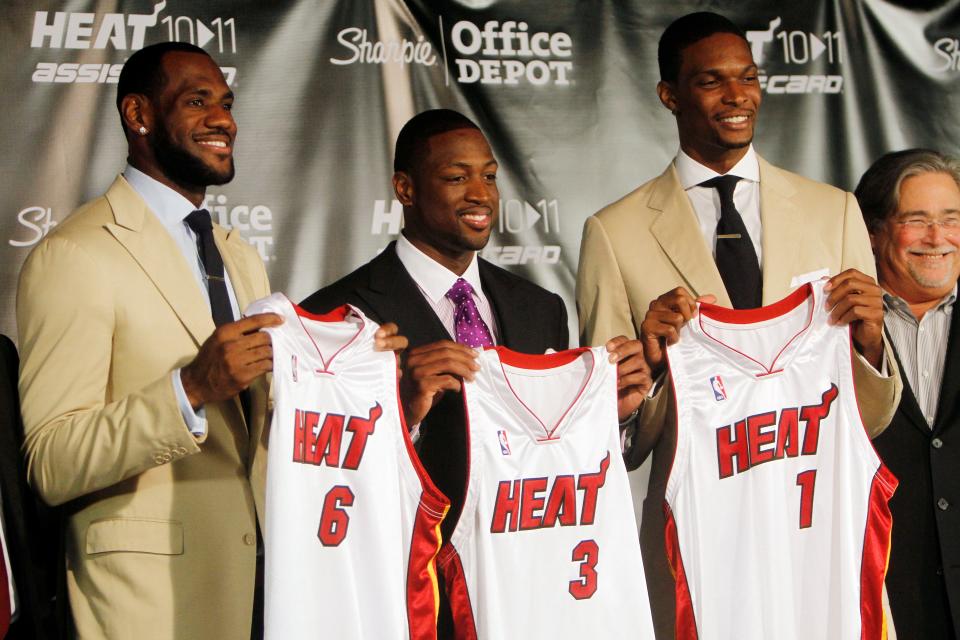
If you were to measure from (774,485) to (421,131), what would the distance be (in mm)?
1242

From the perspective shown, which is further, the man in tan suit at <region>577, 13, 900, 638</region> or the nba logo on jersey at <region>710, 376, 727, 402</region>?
the man in tan suit at <region>577, 13, 900, 638</region>

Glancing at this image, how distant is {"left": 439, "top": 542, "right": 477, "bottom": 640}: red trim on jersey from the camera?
251 cm

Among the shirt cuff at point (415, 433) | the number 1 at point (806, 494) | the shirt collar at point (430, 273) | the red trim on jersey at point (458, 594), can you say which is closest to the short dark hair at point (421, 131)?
the shirt collar at point (430, 273)

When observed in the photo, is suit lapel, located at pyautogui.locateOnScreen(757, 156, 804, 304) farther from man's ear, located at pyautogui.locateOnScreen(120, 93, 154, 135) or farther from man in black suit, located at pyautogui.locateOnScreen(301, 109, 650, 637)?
man's ear, located at pyautogui.locateOnScreen(120, 93, 154, 135)

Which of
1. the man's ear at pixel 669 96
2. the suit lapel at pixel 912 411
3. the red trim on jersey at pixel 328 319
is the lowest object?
the suit lapel at pixel 912 411

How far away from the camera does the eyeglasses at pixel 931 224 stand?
10.9ft

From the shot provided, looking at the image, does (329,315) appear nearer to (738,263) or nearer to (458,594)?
(458,594)

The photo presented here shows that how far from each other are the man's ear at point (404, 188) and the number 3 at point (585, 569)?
0.99 m

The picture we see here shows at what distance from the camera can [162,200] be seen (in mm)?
2646

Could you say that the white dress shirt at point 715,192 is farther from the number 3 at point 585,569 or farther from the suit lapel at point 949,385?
the number 3 at point 585,569

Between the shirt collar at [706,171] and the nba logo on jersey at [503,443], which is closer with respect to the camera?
the nba logo on jersey at [503,443]

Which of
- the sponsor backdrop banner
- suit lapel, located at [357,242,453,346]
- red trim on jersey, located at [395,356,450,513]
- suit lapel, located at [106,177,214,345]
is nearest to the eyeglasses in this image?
the sponsor backdrop banner

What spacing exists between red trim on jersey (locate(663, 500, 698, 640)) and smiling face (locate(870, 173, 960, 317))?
3.77ft

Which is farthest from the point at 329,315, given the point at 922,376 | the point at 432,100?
the point at 922,376
